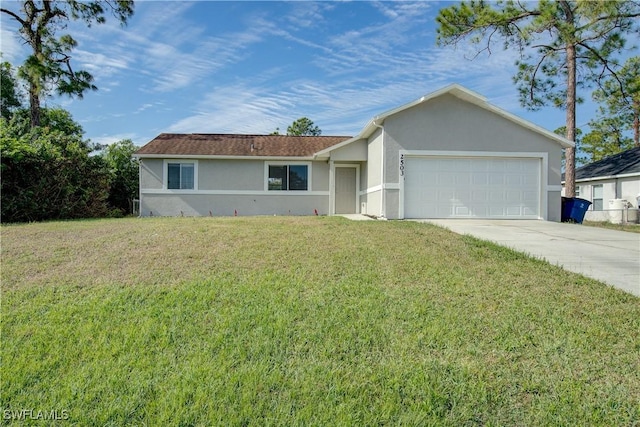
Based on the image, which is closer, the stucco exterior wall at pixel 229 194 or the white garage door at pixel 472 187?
the white garage door at pixel 472 187

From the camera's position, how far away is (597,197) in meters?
20.4

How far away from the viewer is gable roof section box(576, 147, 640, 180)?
727 inches

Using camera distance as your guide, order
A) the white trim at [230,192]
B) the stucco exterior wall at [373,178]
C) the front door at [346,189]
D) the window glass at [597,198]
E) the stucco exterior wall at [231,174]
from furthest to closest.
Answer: the window glass at [597,198]
the front door at [346,189]
the stucco exterior wall at [231,174]
the white trim at [230,192]
the stucco exterior wall at [373,178]

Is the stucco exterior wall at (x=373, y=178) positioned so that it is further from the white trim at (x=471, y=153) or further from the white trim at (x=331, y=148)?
the white trim at (x=471, y=153)

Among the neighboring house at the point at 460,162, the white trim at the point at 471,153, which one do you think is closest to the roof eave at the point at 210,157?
the neighboring house at the point at 460,162

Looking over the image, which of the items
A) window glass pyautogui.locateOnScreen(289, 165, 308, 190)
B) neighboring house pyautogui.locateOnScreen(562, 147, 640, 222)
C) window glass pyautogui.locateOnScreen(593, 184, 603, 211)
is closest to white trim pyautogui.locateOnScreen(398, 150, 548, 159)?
window glass pyautogui.locateOnScreen(289, 165, 308, 190)

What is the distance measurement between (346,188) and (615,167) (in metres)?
14.8

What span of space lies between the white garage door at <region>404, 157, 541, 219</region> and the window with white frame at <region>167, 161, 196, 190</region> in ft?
31.0

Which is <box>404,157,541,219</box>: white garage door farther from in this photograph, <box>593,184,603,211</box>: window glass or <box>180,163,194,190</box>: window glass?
<box>593,184,603,211</box>: window glass

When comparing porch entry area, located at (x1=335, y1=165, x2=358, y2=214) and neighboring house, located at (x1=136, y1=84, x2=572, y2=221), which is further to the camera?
porch entry area, located at (x1=335, y1=165, x2=358, y2=214)

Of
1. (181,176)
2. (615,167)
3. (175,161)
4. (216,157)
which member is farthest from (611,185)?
(175,161)

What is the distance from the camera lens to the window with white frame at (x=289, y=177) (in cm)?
1680

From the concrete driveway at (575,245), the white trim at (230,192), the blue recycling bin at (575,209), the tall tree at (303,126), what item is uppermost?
the tall tree at (303,126)

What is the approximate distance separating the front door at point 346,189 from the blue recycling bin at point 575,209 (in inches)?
317
